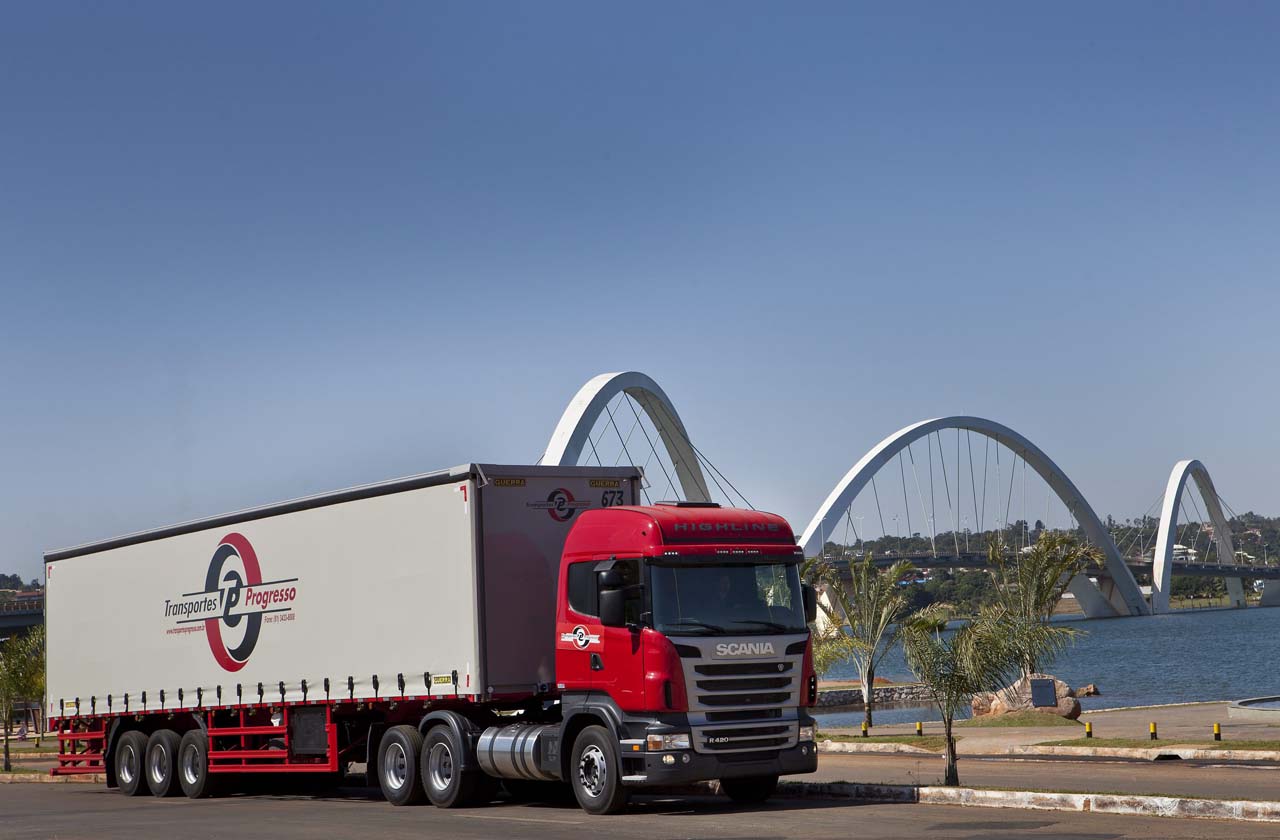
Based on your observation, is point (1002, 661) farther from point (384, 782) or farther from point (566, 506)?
point (384, 782)

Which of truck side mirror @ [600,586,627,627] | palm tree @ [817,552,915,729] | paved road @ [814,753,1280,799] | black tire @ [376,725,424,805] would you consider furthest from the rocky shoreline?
truck side mirror @ [600,586,627,627]

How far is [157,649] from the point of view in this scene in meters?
24.9

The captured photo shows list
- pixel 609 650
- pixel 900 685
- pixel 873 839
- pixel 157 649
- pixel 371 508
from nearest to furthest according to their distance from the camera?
pixel 873 839
pixel 609 650
pixel 371 508
pixel 157 649
pixel 900 685

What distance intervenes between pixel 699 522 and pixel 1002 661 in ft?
16.3

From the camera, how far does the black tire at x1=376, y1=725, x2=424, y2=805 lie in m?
19.5

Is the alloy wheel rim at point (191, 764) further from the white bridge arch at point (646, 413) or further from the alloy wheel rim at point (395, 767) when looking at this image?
the white bridge arch at point (646, 413)

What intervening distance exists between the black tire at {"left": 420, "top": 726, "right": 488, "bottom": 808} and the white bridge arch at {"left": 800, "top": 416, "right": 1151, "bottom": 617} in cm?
6754

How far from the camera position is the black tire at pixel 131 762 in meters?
25.6

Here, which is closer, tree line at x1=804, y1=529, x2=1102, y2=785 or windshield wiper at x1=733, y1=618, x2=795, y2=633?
windshield wiper at x1=733, y1=618, x2=795, y2=633

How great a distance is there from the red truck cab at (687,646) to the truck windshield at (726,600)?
0.01m

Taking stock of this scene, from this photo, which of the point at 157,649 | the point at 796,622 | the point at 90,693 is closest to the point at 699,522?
the point at 796,622

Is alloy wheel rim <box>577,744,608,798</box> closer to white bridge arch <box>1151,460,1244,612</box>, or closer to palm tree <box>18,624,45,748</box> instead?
palm tree <box>18,624,45,748</box>

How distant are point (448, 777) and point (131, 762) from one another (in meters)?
9.75

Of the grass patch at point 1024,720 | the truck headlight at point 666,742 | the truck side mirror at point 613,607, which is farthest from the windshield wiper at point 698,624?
the grass patch at point 1024,720
